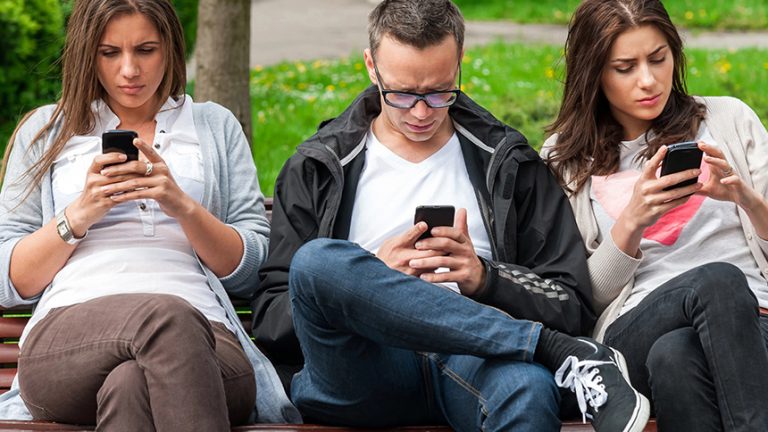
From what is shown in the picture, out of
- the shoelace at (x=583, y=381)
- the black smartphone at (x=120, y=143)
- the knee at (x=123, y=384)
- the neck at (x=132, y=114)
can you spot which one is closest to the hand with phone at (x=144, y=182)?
the black smartphone at (x=120, y=143)

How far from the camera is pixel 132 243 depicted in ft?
12.6

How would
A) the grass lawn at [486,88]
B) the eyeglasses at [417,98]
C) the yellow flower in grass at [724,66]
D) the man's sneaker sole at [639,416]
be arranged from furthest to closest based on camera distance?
the yellow flower in grass at [724,66]
the grass lawn at [486,88]
the eyeglasses at [417,98]
the man's sneaker sole at [639,416]


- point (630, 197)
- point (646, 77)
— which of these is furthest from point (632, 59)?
point (630, 197)

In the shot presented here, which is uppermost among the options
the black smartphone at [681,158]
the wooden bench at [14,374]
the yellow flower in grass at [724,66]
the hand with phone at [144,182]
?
the black smartphone at [681,158]

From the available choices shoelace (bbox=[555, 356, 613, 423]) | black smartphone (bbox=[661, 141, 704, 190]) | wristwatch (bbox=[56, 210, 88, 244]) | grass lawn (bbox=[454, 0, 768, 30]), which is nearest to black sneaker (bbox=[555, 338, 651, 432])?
shoelace (bbox=[555, 356, 613, 423])

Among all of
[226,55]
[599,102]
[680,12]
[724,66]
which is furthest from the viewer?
[680,12]

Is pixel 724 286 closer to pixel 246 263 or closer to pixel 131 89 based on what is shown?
pixel 246 263

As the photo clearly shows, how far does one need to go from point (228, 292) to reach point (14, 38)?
5.55 metres

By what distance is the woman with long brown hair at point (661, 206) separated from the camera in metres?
3.37

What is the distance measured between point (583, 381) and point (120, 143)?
156 centimetres

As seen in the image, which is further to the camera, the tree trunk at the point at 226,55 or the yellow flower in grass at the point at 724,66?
the yellow flower in grass at the point at 724,66

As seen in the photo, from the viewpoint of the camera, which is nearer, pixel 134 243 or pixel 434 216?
pixel 434 216

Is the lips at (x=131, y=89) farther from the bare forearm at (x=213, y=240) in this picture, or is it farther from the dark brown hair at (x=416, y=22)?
the dark brown hair at (x=416, y=22)

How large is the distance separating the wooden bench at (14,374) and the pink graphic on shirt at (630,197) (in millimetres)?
831
